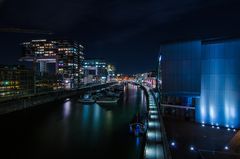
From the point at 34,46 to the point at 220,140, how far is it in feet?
492

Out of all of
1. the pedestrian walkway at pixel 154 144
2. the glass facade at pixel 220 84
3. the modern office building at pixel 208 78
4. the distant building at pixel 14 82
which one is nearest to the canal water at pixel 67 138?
the pedestrian walkway at pixel 154 144

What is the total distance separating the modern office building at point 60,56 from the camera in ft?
454

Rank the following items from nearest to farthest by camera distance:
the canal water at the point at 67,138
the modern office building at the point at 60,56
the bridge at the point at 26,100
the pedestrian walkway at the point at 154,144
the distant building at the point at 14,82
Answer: the pedestrian walkway at the point at 154,144
the canal water at the point at 67,138
the bridge at the point at 26,100
the distant building at the point at 14,82
the modern office building at the point at 60,56

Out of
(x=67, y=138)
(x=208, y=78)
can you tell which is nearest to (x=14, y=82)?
(x=67, y=138)

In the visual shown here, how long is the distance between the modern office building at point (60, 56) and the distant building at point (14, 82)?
46540mm

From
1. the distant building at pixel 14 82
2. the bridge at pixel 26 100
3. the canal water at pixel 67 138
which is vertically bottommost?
the canal water at pixel 67 138

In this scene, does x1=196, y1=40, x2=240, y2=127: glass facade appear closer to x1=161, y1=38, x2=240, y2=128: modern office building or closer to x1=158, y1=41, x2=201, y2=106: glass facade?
x1=161, y1=38, x2=240, y2=128: modern office building

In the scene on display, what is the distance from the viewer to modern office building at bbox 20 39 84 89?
138 meters

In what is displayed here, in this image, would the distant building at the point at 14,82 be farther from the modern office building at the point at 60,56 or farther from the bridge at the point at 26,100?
the modern office building at the point at 60,56

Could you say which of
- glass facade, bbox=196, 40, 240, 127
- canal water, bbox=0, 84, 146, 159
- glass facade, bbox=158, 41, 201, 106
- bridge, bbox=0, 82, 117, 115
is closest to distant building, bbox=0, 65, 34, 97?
bridge, bbox=0, 82, 117, 115

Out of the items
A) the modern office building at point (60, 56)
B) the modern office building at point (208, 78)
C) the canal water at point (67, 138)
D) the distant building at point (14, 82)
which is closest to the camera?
the canal water at point (67, 138)

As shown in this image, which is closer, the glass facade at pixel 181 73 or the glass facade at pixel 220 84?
the glass facade at pixel 220 84

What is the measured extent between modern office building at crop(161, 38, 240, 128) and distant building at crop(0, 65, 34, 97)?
193 feet

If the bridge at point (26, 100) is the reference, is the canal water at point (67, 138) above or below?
below
